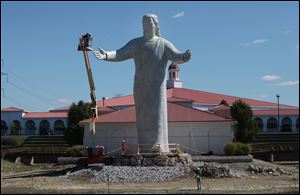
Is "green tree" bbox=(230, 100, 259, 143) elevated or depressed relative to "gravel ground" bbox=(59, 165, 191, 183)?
elevated

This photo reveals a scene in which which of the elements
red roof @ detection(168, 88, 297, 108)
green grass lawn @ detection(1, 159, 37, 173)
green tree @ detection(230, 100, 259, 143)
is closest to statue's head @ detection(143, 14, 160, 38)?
green grass lawn @ detection(1, 159, 37, 173)

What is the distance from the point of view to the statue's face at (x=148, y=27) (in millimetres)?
28703

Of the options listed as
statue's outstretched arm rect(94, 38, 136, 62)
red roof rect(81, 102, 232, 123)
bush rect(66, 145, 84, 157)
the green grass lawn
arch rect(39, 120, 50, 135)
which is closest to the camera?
statue's outstretched arm rect(94, 38, 136, 62)

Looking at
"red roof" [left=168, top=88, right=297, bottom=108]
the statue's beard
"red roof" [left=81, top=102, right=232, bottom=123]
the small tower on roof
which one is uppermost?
the small tower on roof

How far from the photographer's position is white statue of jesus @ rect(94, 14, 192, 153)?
28656 millimetres

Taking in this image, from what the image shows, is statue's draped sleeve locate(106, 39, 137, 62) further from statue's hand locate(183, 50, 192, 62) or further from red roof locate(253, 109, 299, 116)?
red roof locate(253, 109, 299, 116)

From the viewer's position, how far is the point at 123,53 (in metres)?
28.5

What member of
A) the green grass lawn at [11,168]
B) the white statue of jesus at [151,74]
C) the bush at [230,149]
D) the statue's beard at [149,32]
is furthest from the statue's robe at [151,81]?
the bush at [230,149]

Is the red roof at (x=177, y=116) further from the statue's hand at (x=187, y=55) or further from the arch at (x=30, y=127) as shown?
the arch at (x=30, y=127)

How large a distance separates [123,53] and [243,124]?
31.0 metres

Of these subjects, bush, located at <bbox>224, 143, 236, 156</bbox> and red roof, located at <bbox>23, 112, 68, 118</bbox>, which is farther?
red roof, located at <bbox>23, 112, 68, 118</bbox>

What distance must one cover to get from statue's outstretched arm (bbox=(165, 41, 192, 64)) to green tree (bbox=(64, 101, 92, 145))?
26.7 meters

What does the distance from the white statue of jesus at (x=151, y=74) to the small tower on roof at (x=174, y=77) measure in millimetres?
63228

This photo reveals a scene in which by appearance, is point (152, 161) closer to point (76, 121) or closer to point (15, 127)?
point (76, 121)
